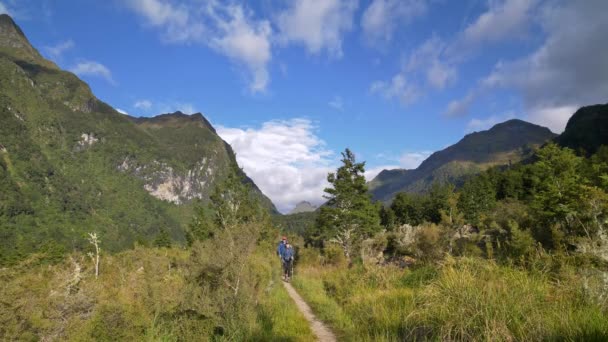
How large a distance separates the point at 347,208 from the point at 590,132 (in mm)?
121811

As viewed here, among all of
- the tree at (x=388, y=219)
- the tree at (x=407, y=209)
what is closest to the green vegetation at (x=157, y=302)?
the tree at (x=388, y=219)

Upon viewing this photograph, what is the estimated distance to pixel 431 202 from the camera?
75062mm

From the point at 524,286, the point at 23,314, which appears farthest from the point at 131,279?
the point at 524,286

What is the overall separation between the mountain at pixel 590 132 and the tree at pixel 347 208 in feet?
321

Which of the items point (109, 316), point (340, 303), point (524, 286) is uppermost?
point (109, 316)

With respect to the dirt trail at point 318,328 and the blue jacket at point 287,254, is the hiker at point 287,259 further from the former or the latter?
the dirt trail at point 318,328

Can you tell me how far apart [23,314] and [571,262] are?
26.5ft

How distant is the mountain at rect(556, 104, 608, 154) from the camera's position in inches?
4240

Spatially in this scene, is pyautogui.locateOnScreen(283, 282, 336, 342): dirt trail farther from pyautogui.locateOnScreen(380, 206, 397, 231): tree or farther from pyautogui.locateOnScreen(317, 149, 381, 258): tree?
pyautogui.locateOnScreen(380, 206, 397, 231): tree

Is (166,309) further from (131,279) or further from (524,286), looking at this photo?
(524,286)

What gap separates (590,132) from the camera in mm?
114812

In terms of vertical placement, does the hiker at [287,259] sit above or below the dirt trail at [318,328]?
above

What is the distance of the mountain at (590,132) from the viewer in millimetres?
107688

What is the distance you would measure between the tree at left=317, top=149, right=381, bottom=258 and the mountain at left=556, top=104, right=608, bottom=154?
97.7 meters
